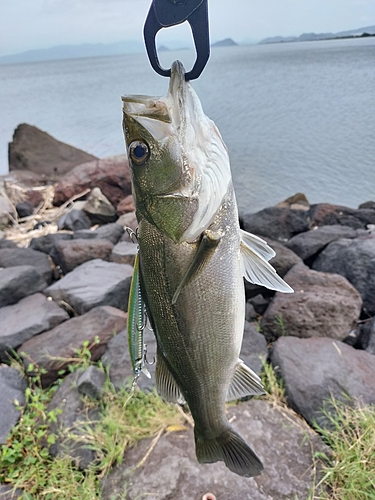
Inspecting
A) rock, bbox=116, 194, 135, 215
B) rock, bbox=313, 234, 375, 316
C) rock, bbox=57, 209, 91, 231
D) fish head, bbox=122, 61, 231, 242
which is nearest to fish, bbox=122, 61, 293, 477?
fish head, bbox=122, 61, 231, 242

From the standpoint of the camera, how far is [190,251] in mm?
1297

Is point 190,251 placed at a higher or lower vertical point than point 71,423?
higher

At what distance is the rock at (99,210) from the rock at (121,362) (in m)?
3.96

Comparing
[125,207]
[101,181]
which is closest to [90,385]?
[125,207]

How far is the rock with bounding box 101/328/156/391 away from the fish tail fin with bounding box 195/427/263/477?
146 cm

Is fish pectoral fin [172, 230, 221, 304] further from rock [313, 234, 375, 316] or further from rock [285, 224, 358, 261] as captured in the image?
rock [285, 224, 358, 261]

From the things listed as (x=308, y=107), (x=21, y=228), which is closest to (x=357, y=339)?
(x=308, y=107)

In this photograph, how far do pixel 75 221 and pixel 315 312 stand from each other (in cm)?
435

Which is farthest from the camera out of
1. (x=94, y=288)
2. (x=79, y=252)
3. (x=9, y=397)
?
(x=79, y=252)

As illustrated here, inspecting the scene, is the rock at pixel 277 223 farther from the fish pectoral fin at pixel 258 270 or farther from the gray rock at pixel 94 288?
the fish pectoral fin at pixel 258 270

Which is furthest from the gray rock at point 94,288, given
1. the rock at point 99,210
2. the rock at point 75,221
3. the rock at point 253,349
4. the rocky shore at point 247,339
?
the rock at point 99,210

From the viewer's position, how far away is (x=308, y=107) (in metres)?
7.66

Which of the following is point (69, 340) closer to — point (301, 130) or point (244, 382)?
point (244, 382)

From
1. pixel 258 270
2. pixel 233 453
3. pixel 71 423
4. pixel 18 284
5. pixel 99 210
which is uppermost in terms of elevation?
pixel 258 270
